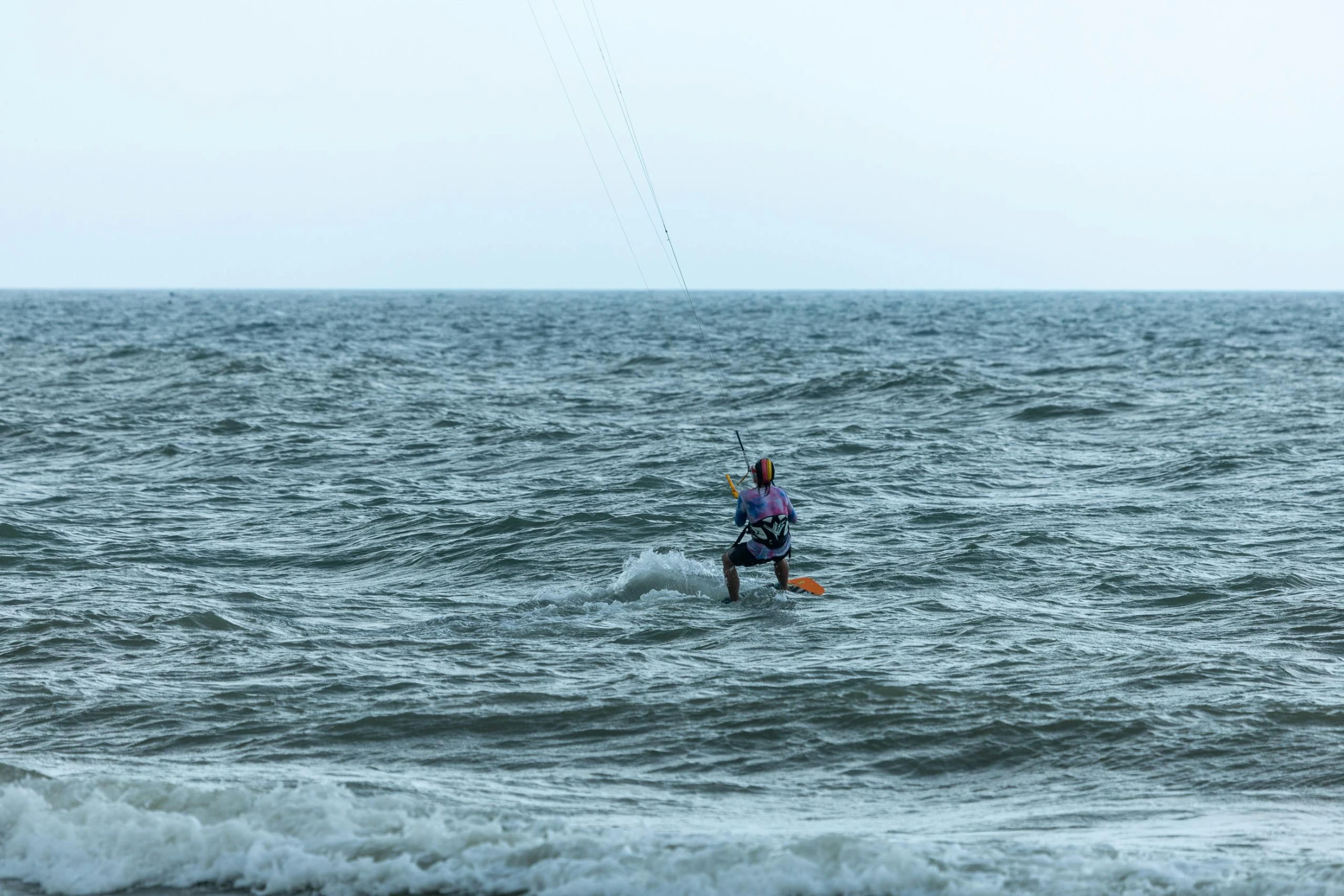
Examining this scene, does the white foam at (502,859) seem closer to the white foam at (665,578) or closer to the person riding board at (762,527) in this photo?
the white foam at (665,578)

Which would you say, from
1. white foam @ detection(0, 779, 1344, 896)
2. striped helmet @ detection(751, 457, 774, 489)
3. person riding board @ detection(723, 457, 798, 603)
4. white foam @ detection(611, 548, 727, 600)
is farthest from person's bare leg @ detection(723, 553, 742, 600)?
white foam @ detection(0, 779, 1344, 896)

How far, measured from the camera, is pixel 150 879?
5734 millimetres

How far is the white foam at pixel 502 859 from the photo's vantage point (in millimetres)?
5520

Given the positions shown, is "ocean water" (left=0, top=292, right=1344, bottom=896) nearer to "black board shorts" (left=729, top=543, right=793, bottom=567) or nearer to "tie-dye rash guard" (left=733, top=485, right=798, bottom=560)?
"black board shorts" (left=729, top=543, right=793, bottom=567)

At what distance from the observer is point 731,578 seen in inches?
439

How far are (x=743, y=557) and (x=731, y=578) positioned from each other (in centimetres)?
26

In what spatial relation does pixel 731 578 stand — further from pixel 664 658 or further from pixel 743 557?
pixel 664 658

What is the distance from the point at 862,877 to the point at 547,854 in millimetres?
1418

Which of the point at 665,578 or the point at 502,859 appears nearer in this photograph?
the point at 502,859

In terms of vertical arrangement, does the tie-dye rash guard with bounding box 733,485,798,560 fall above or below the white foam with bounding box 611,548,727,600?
above

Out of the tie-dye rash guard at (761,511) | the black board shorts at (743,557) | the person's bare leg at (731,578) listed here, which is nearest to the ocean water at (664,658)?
the person's bare leg at (731,578)

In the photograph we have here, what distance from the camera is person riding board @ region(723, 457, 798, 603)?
11.3 metres

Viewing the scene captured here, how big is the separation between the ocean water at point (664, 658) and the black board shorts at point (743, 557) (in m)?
0.40

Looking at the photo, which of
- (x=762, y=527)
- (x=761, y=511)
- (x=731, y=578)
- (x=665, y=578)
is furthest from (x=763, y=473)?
(x=665, y=578)
